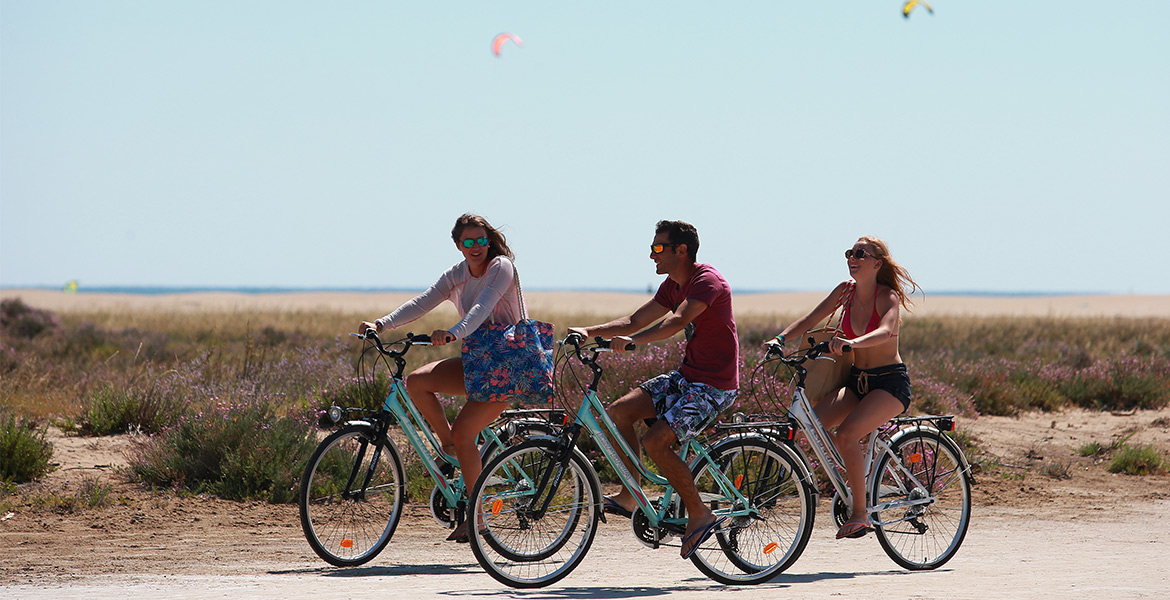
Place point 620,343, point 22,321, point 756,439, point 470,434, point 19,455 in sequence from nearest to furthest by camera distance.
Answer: point 620,343
point 756,439
point 470,434
point 19,455
point 22,321

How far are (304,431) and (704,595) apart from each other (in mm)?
5684

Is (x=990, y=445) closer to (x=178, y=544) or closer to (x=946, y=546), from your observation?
(x=946, y=546)

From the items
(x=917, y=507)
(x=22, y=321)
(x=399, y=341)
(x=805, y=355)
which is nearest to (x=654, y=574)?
(x=805, y=355)

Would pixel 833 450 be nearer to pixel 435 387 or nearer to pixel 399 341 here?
pixel 435 387

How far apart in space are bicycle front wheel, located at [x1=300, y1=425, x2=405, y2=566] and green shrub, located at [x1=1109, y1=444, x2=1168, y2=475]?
8.65 m

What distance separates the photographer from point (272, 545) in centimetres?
867

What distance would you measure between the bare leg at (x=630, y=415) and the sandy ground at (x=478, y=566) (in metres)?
0.55

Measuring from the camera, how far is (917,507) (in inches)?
308

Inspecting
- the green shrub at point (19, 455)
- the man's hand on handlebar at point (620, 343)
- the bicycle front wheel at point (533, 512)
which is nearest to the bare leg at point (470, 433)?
the bicycle front wheel at point (533, 512)

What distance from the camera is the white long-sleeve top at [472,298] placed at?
7.31m

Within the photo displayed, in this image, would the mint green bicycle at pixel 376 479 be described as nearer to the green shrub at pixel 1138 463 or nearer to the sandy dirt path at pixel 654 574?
the sandy dirt path at pixel 654 574

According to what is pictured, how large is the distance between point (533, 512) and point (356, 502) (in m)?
1.30

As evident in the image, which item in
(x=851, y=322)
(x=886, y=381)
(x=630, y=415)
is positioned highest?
(x=851, y=322)

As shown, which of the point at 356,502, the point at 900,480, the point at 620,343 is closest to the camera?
the point at 620,343
